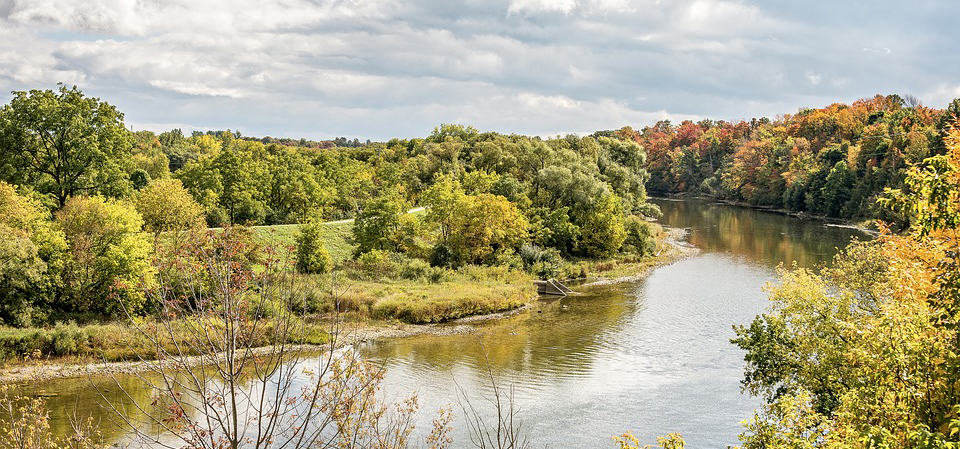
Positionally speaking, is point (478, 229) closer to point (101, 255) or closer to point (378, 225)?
point (378, 225)

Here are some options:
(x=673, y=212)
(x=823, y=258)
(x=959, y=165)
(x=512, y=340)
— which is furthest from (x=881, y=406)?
(x=673, y=212)

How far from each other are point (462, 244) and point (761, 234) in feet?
137

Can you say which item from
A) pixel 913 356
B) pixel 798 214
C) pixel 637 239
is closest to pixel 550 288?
pixel 637 239

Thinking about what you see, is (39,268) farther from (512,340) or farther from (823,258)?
(823,258)

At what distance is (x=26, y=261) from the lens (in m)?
30.2

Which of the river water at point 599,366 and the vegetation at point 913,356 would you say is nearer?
the vegetation at point 913,356

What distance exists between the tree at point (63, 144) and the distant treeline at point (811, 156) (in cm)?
5731

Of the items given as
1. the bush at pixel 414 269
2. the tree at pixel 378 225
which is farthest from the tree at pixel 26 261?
the bush at pixel 414 269

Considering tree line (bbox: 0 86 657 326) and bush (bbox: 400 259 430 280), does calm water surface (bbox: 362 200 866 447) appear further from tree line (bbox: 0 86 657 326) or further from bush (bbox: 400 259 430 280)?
tree line (bbox: 0 86 657 326)

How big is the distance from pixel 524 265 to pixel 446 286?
9.47 m

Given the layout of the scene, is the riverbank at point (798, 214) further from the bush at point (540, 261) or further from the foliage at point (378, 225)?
the foliage at point (378, 225)

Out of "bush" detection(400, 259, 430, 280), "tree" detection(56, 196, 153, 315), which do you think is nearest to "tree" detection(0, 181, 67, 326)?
"tree" detection(56, 196, 153, 315)

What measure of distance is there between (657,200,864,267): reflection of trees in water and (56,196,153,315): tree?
39661 millimetres

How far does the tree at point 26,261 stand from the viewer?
1177 inches
